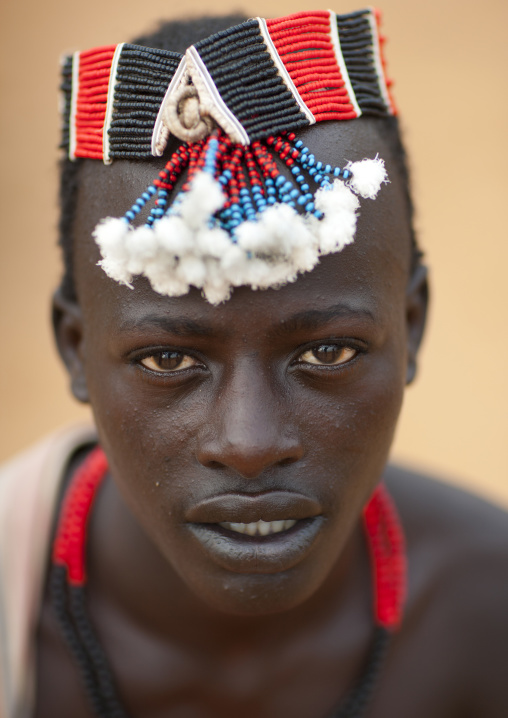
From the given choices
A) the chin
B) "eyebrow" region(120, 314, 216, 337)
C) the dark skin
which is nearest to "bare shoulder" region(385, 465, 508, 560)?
the dark skin

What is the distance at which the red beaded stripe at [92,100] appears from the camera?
75.6 inches

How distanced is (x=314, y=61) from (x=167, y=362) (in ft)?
2.60

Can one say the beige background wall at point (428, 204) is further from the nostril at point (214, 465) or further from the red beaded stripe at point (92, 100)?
the red beaded stripe at point (92, 100)

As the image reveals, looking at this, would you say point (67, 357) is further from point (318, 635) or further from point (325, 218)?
point (318, 635)

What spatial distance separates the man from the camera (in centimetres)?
177

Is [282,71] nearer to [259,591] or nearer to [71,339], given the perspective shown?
[71,339]

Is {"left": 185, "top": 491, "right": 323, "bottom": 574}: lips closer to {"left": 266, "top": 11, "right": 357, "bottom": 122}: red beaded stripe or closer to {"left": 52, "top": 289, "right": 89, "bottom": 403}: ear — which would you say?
{"left": 52, "top": 289, "right": 89, "bottom": 403}: ear

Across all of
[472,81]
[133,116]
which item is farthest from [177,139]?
[472,81]

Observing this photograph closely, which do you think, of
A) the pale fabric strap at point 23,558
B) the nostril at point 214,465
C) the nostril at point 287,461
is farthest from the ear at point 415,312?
the pale fabric strap at point 23,558

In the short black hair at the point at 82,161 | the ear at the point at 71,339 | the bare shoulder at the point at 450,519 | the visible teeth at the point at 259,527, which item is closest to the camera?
the visible teeth at the point at 259,527

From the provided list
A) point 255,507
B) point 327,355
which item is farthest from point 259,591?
point 327,355

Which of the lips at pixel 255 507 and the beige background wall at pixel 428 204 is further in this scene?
the beige background wall at pixel 428 204

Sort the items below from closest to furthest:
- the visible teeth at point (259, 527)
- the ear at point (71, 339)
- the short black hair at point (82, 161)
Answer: the visible teeth at point (259, 527) → the short black hair at point (82, 161) → the ear at point (71, 339)

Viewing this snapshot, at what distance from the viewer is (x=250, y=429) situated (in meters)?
1.71
